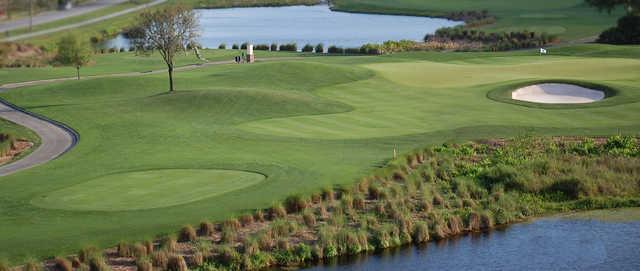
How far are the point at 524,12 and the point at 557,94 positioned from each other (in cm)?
8107

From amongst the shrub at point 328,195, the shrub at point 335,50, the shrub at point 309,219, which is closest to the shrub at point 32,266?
the shrub at point 309,219

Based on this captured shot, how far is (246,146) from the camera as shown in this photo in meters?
44.4

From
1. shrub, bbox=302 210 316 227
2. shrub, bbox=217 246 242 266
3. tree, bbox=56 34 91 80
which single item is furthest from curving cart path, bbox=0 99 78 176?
shrub, bbox=217 246 242 266

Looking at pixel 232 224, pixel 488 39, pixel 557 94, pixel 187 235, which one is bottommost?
pixel 187 235

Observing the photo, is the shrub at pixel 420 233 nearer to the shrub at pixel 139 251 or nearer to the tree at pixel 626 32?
the shrub at pixel 139 251

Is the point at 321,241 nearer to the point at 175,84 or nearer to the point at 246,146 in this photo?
the point at 246,146

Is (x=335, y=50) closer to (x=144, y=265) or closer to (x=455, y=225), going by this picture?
(x=455, y=225)

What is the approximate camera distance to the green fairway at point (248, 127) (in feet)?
109

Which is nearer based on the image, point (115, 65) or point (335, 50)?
point (115, 65)

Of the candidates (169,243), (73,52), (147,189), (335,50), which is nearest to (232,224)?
(169,243)

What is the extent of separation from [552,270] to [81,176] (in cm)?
1879

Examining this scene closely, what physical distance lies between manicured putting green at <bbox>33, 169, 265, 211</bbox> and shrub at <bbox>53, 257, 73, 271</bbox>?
14.7 feet

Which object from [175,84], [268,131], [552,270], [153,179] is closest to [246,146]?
[268,131]

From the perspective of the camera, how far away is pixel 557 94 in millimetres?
59281
